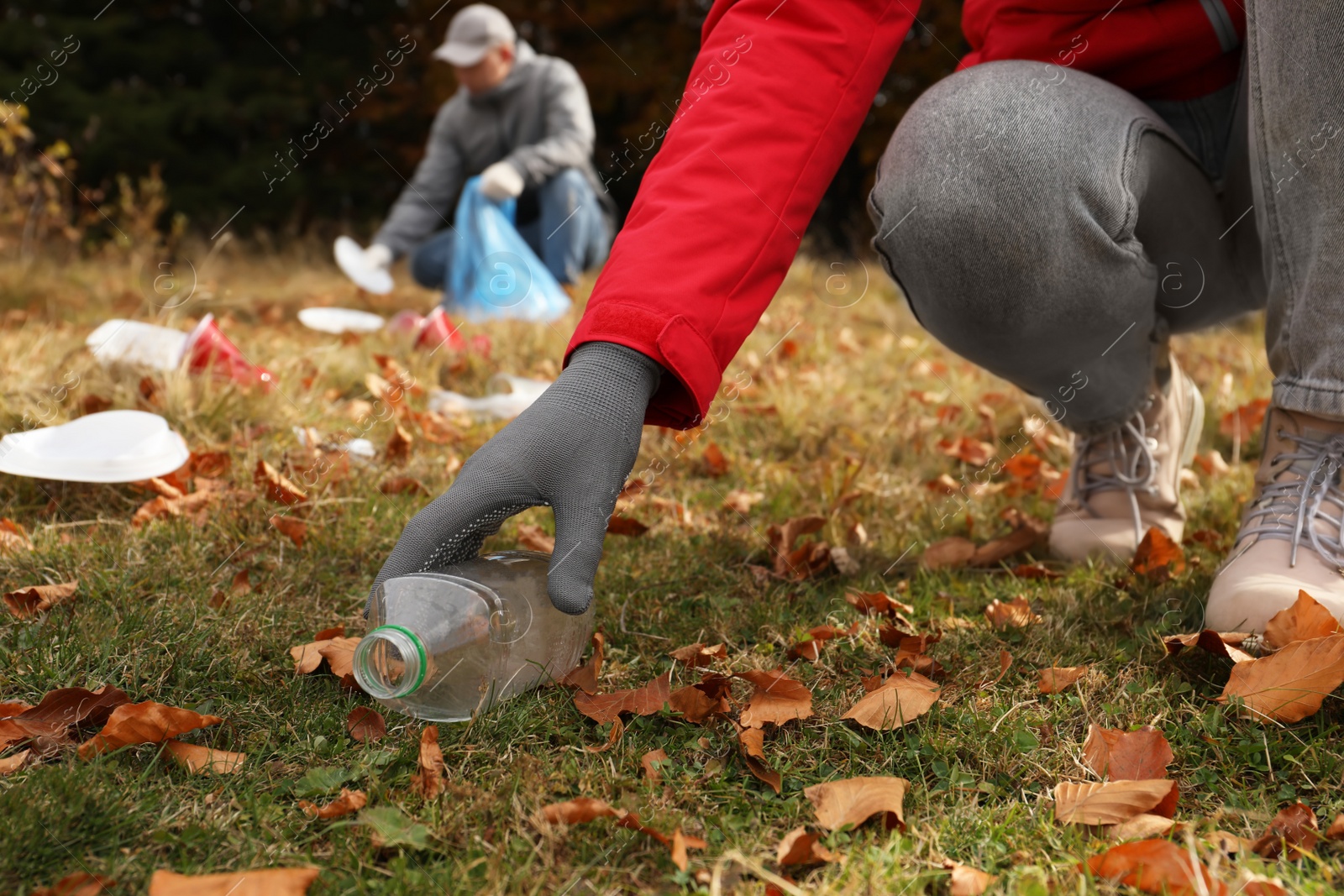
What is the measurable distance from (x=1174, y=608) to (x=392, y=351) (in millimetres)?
2450

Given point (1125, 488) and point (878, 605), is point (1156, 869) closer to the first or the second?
point (878, 605)

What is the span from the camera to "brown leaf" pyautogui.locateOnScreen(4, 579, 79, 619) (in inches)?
58.2

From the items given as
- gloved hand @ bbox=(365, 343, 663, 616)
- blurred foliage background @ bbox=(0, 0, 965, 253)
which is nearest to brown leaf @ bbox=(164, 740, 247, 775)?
gloved hand @ bbox=(365, 343, 663, 616)

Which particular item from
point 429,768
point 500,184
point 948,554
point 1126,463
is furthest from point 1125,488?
point 500,184

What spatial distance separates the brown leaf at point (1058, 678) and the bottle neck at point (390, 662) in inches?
30.7

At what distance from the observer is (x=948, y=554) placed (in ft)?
5.92

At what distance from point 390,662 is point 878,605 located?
77 cm

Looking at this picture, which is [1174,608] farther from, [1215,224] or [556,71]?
[556,71]

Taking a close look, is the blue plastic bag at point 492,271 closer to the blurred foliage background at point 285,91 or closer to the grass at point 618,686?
the grass at point 618,686

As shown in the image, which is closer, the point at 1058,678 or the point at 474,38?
the point at 1058,678

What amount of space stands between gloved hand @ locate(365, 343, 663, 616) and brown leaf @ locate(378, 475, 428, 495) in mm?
874

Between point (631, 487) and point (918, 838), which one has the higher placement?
point (918, 838)

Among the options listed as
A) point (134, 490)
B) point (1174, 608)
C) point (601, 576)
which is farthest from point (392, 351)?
point (1174, 608)

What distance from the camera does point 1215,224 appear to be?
1755 millimetres
